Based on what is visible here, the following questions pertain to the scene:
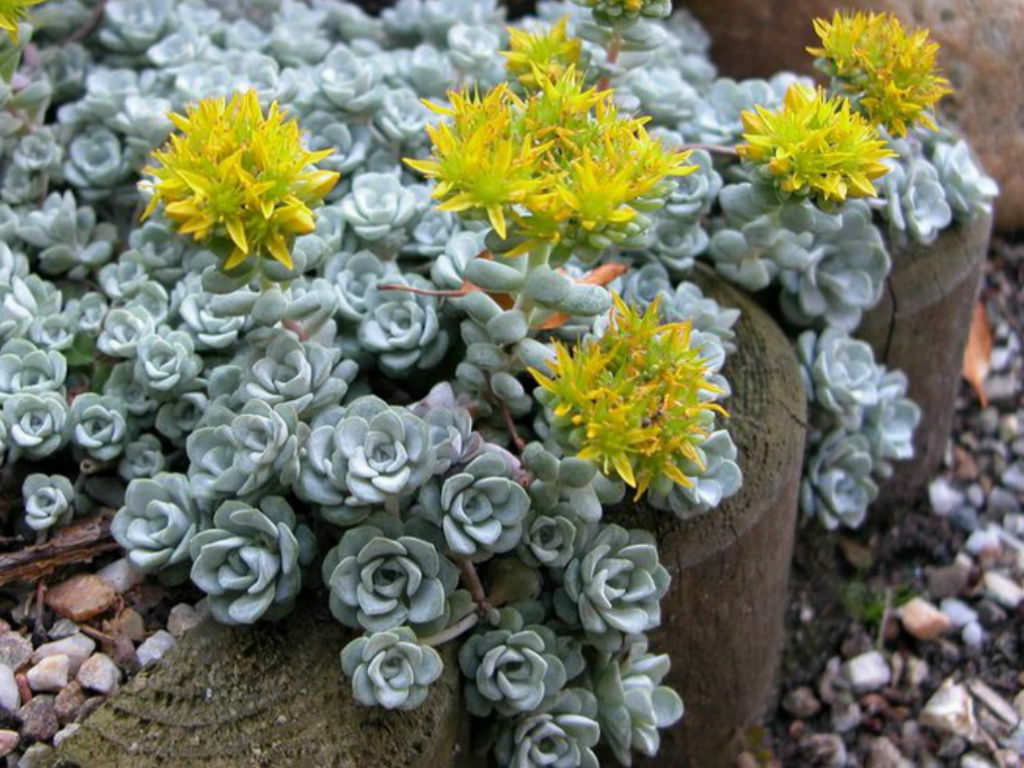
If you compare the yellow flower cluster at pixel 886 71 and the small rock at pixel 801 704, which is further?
the small rock at pixel 801 704

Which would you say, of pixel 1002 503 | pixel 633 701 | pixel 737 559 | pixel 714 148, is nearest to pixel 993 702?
pixel 1002 503

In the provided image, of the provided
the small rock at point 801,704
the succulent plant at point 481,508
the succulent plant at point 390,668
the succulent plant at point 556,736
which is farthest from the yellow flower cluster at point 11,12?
the small rock at point 801,704

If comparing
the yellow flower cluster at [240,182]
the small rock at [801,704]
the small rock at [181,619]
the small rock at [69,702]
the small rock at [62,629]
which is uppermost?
the yellow flower cluster at [240,182]

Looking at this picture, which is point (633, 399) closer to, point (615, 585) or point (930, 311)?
point (615, 585)

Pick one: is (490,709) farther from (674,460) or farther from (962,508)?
(962,508)

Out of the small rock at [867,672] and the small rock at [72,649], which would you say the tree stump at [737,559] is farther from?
the small rock at [72,649]

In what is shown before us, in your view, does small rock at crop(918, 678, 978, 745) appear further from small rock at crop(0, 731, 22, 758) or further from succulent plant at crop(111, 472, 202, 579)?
small rock at crop(0, 731, 22, 758)

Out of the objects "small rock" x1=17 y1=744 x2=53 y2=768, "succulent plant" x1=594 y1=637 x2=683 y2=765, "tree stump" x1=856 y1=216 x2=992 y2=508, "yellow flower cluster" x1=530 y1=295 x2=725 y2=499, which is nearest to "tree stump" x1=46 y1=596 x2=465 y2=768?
"small rock" x1=17 y1=744 x2=53 y2=768
